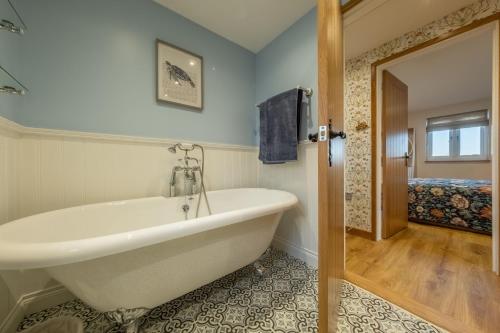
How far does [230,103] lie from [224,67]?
1.21 feet

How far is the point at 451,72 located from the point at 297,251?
367 centimetres

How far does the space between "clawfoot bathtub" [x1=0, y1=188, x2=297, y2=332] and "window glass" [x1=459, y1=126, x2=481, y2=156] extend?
572 centimetres

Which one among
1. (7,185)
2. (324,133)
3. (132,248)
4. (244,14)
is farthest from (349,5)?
(7,185)

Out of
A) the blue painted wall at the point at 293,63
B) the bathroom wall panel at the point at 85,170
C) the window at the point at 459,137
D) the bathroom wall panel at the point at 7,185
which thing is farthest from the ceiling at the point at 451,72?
the bathroom wall panel at the point at 7,185

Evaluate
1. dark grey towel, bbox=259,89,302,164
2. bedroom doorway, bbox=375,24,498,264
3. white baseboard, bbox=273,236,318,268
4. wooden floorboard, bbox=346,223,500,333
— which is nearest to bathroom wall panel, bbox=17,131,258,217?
dark grey towel, bbox=259,89,302,164

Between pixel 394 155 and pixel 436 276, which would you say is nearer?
pixel 436 276

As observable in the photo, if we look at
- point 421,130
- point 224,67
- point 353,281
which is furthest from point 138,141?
point 421,130

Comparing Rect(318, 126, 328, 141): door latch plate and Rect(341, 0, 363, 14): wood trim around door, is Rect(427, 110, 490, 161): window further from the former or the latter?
Rect(318, 126, 328, 141): door latch plate

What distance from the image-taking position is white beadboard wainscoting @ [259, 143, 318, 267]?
149 centimetres

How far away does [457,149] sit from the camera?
4.32 meters

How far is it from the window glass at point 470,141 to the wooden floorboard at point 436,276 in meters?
3.47

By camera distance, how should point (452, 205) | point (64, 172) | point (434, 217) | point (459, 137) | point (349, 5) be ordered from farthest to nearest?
point (459, 137)
point (434, 217)
point (452, 205)
point (349, 5)
point (64, 172)

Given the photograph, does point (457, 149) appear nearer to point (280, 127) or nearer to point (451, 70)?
point (451, 70)

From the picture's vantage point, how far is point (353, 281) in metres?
1.25
